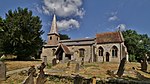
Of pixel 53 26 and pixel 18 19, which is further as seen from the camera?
pixel 53 26

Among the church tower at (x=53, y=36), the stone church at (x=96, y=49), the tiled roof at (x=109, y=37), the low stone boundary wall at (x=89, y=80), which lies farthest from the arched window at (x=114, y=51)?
the low stone boundary wall at (x=89, y=80)

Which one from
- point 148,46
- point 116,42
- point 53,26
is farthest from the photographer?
point 148,46

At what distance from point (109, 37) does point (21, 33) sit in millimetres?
20347

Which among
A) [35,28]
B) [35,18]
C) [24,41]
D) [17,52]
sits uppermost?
[35,18]

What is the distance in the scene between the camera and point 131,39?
54938 mm

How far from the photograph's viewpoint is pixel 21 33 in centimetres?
3841

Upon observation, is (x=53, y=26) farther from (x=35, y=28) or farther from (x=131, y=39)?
(x=131, y=39)

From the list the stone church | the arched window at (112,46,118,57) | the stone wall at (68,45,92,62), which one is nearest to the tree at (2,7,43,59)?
the stone church

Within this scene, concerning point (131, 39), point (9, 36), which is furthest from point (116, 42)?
point (9, 36)

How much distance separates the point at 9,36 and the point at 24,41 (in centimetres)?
336

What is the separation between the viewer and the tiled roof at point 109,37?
132ft

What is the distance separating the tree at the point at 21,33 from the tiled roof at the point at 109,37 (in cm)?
1425

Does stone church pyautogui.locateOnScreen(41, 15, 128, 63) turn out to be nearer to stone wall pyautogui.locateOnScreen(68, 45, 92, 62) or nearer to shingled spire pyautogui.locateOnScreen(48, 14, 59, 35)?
stone wall pyautogui.locateOnScreen(68, 45, 92, 62)

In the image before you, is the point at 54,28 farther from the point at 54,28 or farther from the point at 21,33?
the point at 21,33
